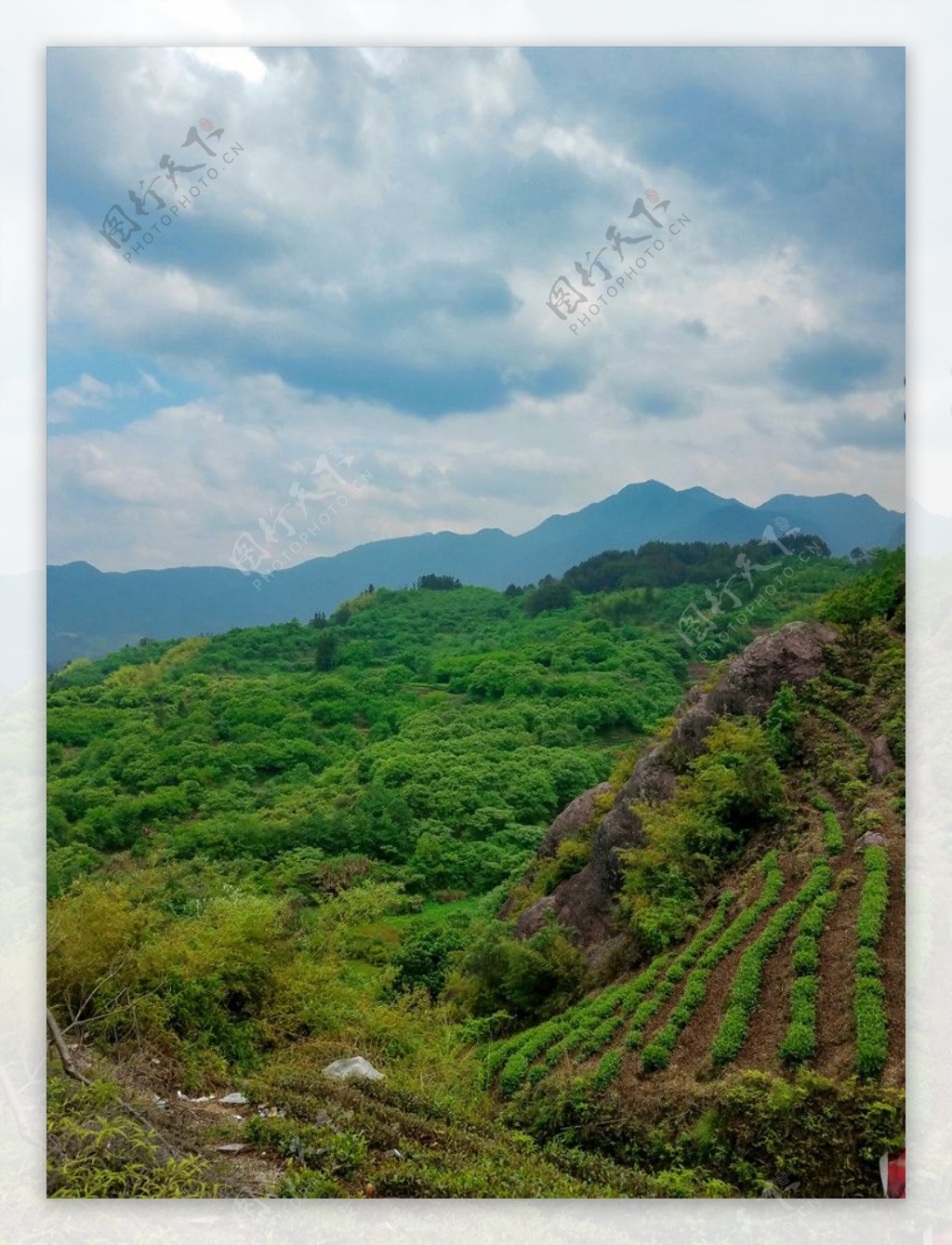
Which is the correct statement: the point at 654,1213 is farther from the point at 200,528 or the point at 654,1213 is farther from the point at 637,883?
the point at 200,528

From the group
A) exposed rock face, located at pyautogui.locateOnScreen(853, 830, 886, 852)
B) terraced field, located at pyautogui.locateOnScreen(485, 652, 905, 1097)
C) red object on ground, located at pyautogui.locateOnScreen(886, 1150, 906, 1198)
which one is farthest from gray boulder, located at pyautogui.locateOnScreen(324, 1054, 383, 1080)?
exposed rock face, located at pyautogui.locateOnScreen(853, 830, 886, 852)

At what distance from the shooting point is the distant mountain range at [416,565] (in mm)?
5309

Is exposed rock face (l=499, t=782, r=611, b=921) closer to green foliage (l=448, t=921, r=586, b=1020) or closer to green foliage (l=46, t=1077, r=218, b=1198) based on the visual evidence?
green foliage (l=448, t=921, r=586, b=1020)

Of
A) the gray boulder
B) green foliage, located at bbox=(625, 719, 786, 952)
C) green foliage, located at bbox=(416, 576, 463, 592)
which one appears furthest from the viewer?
green foliage, located at bbox=(416, 576, 463, 592)

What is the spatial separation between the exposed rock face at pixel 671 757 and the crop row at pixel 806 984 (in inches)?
50.9

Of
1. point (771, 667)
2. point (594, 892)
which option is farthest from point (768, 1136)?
point (771, 667)

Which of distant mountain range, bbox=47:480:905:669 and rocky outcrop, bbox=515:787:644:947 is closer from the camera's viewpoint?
distant mountain range, bbox=47:480:905:669

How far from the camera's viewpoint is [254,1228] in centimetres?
430

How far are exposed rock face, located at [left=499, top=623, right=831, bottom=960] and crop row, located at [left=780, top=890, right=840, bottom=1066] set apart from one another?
1293 mm

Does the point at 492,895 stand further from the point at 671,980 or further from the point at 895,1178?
the point at 895,1178

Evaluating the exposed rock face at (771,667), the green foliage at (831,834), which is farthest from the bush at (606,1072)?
the exposed rock face at (771,667)

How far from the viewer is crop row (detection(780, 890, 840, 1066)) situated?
440 centimetres

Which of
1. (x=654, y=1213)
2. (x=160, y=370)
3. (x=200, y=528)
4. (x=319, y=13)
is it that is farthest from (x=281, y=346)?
(x=654, y=1213)

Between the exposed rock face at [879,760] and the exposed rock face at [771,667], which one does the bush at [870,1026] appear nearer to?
the exposed rock face at [879,760]
